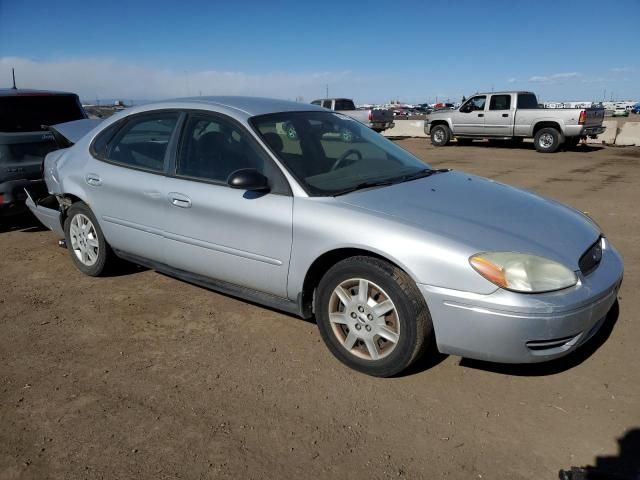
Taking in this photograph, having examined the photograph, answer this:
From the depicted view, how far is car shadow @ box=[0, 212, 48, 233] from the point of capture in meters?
6.67

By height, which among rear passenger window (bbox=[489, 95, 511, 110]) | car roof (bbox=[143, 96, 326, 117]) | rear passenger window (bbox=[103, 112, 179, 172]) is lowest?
rear passenger window (bbox=[103, 112, 179, 172])

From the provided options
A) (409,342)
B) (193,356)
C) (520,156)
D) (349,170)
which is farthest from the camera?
(520,156)

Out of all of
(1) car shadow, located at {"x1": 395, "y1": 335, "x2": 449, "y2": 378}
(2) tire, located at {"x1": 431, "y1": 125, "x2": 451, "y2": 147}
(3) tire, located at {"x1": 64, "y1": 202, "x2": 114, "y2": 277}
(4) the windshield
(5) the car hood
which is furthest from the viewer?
(2) tire, located at {"x1": 431, "y1": 125, "x2": 451, "y2": 147}

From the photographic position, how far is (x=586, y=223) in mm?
3455

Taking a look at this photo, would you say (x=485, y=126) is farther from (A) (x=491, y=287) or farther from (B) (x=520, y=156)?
(A) (x=491, y=287)

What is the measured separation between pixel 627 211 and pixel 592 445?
5.81 metres

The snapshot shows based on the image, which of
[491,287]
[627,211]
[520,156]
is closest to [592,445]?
[491,287]

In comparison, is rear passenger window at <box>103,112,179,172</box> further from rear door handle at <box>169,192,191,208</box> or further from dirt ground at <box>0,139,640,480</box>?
dirt ground at <box>0,139,640,480</box>

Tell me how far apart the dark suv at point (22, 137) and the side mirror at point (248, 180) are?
3.85m

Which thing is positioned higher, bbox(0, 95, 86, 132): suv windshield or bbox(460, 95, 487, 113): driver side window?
bbox(460, 95, 487, 113): driver side window

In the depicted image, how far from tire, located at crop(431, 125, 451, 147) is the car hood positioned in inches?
624

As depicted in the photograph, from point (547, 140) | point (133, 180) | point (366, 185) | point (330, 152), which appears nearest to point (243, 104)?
point (330, 152)

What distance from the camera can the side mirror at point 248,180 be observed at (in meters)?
3.22

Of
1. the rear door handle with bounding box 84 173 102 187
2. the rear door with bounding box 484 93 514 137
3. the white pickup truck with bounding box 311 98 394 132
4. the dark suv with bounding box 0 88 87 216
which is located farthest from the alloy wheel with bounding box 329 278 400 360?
the white pickup truck with bounding box 311 98 394 132
